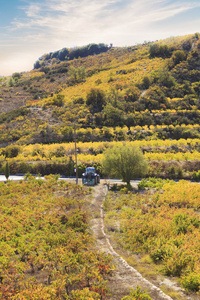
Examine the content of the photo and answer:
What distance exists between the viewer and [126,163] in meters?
25.4

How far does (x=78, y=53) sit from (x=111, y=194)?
157 meters

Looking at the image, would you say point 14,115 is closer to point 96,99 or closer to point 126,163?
point 96,99

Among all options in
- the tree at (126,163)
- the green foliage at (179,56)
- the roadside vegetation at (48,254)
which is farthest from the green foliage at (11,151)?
the green foliage at (179,56)

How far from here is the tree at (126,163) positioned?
25.5 m

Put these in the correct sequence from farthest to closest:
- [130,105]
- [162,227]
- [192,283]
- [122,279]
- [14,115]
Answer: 1. [14,115]
2. [130,105]
3. [162,227]
4. [122,279]
5. [192,283]

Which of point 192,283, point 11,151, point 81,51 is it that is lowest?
point 192,283

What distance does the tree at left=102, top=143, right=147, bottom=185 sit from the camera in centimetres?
2555

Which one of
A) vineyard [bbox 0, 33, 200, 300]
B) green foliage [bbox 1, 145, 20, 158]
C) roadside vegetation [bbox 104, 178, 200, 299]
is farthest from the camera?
green foliage [bbox 1, 145, 20, 158]

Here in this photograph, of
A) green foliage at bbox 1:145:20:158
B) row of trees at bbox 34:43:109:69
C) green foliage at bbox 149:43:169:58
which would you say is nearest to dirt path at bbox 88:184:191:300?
green foliage at bbox 1:145:20:158

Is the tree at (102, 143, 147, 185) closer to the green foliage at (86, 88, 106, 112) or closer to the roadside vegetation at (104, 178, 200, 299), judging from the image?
the roadside vegetation at (104, 178, 200, 299)

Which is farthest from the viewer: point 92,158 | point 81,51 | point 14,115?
point 81,51

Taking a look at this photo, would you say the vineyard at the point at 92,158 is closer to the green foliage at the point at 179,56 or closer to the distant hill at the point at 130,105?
the distant hill at the point at 130,105

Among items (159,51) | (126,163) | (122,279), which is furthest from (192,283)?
(159,51)

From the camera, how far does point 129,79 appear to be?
67562 mm
